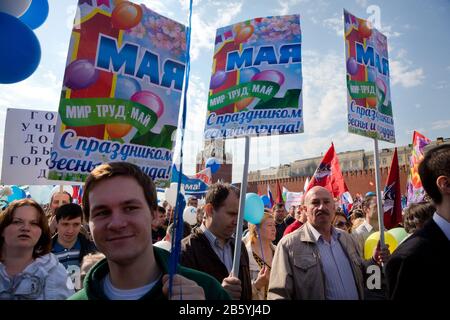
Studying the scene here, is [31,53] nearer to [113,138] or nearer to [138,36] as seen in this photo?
[113,138]

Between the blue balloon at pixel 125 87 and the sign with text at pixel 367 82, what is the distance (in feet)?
7.82

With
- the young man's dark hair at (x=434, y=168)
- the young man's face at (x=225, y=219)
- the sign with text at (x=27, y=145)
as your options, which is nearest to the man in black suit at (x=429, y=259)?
the young man's dark hair at (x=434, y=168)

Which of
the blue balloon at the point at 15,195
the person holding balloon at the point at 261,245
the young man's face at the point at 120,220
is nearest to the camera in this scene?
the young man's face at the point at 120,220

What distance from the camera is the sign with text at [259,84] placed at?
11.1 feet

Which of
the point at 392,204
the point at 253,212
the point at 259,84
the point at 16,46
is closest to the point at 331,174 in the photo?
the point at 392,204

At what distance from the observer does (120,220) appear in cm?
→ 142

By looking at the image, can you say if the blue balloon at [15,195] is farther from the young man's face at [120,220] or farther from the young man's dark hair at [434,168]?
the young man's dark hair at [434,168]

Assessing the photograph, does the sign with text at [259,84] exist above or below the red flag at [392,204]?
above

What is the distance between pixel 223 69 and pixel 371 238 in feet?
8.98

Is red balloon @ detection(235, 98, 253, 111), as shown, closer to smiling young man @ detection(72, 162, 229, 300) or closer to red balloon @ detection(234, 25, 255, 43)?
red balloon @ detection(234, 25, 255, 43)

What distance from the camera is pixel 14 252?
242 centimetres

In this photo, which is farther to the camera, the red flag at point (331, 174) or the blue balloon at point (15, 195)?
the red flag at point (331, 174)

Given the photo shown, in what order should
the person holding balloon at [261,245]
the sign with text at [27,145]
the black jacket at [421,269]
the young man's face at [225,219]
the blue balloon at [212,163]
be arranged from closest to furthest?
the black jacket at [421,269]
the young man's face at [225,219]
the person holding balloon at [261,245]
the sign with text at [27,145]
the blue balloon at [212,163]
